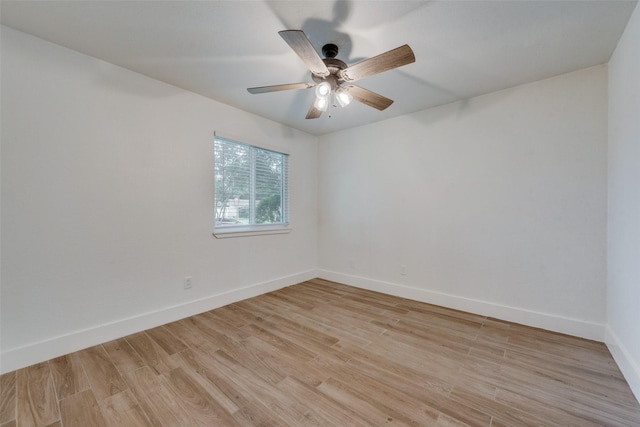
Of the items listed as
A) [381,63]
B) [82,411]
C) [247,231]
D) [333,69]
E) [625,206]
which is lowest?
[82,411]

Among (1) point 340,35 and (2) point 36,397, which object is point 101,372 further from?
(1) point 340,35

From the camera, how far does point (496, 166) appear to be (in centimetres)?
263

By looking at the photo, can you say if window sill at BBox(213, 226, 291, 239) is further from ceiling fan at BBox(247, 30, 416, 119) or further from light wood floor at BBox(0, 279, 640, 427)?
ceiling fan at BBox(247, 30, 416, 119)

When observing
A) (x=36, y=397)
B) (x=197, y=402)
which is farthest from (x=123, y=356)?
(x=197, y=402)

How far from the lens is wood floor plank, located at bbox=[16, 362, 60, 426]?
1376 mm

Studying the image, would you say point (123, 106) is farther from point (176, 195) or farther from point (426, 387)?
point (426, 387)

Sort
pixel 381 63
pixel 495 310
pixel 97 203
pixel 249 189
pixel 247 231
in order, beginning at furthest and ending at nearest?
pixel 249 189 < pixel 247 231 < pixel 495 310 < pixel 97 203 < pixel 381 63

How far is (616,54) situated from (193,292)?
428 centimetres

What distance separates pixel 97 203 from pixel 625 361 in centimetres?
411

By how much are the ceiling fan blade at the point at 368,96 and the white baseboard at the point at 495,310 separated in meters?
2.25

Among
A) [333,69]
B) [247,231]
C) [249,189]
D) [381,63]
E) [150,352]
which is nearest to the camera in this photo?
[381,63]

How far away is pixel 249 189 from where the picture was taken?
3381mm

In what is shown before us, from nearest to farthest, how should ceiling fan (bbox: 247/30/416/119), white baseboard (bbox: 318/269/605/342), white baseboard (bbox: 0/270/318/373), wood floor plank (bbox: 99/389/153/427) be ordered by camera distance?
wood floor plank (bbox: 99/389/153/427), ceiling fan (bbox: 247/30/416/119), white baseboard (bbox: 0/270/318/373), white baseboard (bbox: 318/269/605/342)

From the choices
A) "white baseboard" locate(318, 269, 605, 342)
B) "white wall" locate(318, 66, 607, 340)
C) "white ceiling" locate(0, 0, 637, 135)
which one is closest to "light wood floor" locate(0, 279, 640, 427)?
"white baseboard" locate(318, 269, 605, 342)
